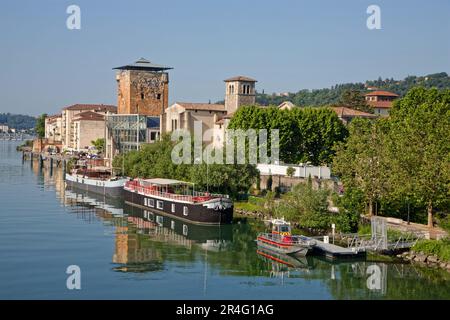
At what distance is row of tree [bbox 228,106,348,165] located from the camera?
57281 mm

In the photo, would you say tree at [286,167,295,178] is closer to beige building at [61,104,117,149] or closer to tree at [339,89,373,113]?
tree at [339,89,373,113]

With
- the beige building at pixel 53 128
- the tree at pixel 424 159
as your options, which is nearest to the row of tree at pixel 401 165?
the tree at pixel 424 159

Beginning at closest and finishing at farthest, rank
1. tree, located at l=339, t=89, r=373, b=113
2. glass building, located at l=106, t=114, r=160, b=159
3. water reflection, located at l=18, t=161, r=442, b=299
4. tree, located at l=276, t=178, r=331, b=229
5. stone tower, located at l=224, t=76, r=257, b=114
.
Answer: water reflection, located at l=18, t=161, r=442, b=299 → tree, located at l=276, t=178, r=331, b=229 → stone tower, located at l=224, t=76, r=257, b=114 → glass building, located at l=106, t=114, r=160, b=159 → tree, located at l=339, t=89, r=373, b=113

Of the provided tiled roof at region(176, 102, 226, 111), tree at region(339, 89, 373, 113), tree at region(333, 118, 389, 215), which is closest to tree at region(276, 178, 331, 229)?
tree at region(333, 118, 389, 215)

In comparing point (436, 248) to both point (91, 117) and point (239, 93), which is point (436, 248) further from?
point (91, 117)

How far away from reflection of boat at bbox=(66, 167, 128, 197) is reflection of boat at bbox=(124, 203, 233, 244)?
29.4 feet

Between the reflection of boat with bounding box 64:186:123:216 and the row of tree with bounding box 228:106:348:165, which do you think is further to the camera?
the row of tree with bounding box 228:106:348:165

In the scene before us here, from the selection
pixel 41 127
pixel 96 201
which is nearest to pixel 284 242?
pixel 96 201

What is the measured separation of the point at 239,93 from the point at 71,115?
62.4 meters

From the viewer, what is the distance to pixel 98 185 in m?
60.0

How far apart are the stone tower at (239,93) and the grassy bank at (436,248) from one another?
154 feet

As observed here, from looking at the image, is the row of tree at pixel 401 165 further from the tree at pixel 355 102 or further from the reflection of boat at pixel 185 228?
the tree at pixel 355 102

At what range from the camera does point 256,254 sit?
34.0 m
